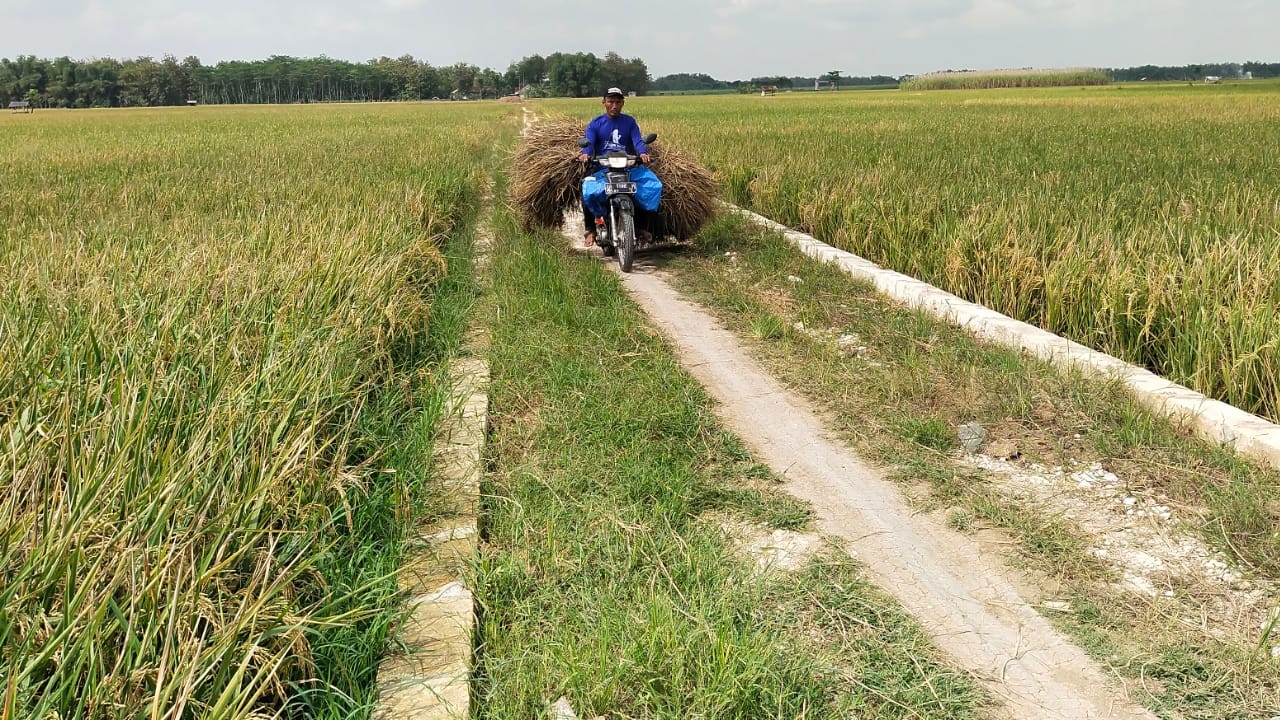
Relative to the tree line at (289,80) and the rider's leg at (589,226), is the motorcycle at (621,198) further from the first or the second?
the tree line at (289,80)

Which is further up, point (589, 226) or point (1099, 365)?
point (589, 226)

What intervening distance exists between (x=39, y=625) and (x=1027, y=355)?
4.42 m

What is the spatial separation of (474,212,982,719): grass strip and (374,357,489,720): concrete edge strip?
0.22ft

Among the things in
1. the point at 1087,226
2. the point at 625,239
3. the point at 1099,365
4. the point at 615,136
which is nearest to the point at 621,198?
the point at 625,239

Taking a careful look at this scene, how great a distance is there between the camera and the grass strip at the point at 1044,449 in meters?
2.35

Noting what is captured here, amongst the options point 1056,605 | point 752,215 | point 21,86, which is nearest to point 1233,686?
point 1056,605

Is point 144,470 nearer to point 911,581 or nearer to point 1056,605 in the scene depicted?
point 911,581

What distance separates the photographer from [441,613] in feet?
8.09

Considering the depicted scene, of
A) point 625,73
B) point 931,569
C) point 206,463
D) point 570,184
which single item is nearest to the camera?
point 206,463

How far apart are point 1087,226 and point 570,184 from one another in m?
4.73

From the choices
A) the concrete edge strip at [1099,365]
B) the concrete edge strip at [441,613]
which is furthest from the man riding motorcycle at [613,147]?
the concrete edge strip at [441,613]

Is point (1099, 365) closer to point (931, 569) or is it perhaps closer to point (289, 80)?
point (931, 569)

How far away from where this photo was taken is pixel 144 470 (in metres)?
2.26

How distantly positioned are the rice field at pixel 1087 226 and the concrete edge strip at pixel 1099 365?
246 mm
